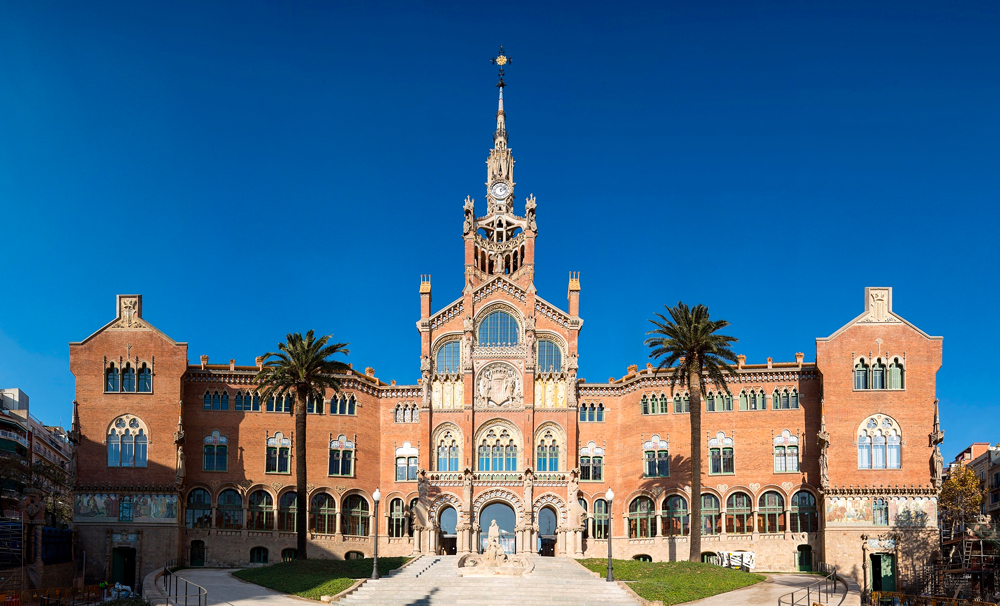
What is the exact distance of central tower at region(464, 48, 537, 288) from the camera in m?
78.5

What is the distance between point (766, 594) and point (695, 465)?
37.4 feet

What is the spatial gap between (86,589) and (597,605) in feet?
88.3

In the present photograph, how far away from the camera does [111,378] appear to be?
68.9m

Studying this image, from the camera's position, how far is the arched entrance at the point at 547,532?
261ft

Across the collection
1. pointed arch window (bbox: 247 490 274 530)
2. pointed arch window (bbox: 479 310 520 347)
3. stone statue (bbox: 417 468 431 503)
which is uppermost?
pointed arch window (bbox: 479 310 520 347)

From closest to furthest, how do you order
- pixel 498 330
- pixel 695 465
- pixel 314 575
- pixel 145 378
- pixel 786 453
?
pixel 314 575
pixel 695 465
pixel 145 378
pixel 786 453
pixel 498 330

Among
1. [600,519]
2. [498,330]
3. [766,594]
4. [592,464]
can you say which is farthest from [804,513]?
[498,330]

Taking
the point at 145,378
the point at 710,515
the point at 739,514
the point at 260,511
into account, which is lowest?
the point at 710,515

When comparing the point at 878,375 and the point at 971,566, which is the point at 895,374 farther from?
the point at 971,566

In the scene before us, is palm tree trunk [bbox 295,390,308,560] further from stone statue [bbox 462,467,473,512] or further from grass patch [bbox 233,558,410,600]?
stone statue [bbox 462,467,473,512]

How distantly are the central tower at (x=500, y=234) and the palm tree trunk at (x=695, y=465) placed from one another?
19116mm

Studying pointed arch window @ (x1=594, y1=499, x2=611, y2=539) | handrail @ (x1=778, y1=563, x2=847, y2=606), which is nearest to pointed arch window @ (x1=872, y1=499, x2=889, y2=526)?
handrail @ (x1=778, y1=563, x2=847, y2=606)

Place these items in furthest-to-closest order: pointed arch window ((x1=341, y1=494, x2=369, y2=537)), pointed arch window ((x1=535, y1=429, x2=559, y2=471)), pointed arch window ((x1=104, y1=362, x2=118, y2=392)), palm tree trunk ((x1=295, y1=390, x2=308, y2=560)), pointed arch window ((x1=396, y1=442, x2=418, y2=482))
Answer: pointed arch window ((x1=396, y1=442, x2=418, y2=482)), pointed arch window ((x1=535, y1=429, x2=559, y2=471)), pointed arch window ((x1=341, y1=494, x2=369, y2=537)), pointed arch window ((x1=104, y1=362, x2=118, y2=392)), palm tree trunk ((x1=295, y1=390, x2=308, y2=560))

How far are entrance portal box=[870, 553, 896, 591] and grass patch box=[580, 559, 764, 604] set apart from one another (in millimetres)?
12895
